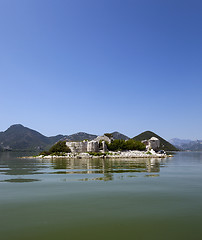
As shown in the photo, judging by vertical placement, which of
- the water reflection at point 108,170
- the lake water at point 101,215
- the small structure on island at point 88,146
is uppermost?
the small structure on island at point 88,146

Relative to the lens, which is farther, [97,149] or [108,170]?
[97,149]

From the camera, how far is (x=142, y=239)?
689cm

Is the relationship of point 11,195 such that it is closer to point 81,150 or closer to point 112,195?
point 112,195

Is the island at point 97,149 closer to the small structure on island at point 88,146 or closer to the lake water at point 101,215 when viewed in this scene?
the small structure on island at point 88,146

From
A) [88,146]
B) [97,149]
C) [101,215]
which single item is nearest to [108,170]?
[101,215]

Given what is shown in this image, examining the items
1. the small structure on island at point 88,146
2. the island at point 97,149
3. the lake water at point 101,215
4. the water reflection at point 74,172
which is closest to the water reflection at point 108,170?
the water reflection at point 74,172

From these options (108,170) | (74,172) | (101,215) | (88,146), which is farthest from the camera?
(88,146)

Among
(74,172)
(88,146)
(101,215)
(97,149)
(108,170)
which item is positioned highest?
(88,146)

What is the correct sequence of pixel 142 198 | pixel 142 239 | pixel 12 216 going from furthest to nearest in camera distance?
pixel 142 198
pixel 12 216
pixel 142 239

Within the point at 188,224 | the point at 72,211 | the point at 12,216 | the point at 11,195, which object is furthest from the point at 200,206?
the point at 11,195

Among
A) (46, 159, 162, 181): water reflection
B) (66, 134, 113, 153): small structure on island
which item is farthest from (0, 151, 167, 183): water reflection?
(66, 134, 113, 153): small structure on island

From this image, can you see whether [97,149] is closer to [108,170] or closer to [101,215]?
[108,170]

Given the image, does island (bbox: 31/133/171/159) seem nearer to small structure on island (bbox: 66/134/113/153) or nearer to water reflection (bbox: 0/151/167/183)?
small structure on island (bbox: 66/134/113/153)

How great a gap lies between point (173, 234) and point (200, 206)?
4653 mm
